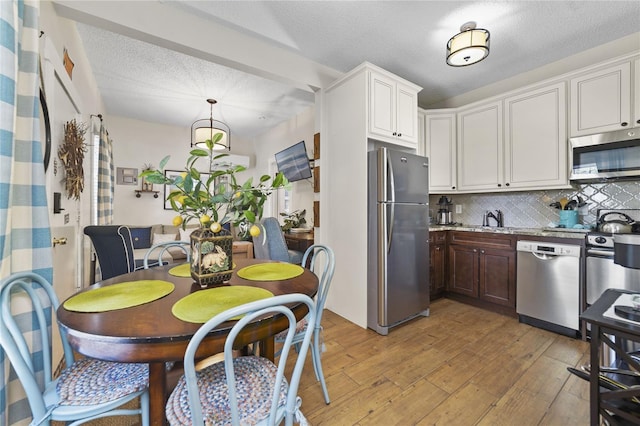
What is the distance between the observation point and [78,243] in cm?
262

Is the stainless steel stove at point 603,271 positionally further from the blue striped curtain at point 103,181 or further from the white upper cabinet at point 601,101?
the blue striped curtain at point 103,181

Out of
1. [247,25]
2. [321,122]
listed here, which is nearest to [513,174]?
[321,122]

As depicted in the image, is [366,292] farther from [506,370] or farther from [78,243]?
[78,243]

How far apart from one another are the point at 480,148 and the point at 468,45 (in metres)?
1.52

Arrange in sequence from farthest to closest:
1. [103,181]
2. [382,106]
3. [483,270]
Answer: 1. [103,181]
2. [483,270]
3. [382,106]

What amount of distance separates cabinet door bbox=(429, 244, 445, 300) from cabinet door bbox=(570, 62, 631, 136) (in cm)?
174

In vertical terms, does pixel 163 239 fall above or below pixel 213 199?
below

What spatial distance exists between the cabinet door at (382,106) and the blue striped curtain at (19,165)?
2.27 metres

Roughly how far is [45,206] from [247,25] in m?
2.10

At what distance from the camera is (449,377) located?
69.6 inches

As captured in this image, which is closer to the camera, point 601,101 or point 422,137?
point 601,101

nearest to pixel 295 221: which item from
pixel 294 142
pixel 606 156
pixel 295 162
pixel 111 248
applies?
pixel 295 162

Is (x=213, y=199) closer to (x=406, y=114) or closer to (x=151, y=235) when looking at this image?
(x=406, y=114)

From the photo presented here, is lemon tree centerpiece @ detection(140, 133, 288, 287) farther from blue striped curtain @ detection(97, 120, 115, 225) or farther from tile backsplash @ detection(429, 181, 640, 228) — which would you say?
tile backsplash @ detection(429, 181, 640, 228)
